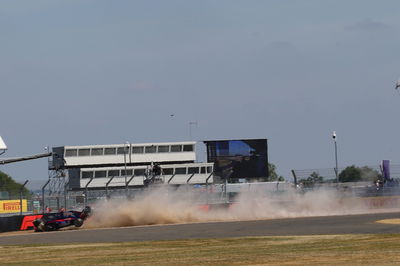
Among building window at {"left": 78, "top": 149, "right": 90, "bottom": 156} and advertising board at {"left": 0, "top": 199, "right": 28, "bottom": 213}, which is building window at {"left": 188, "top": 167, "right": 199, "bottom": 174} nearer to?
building window at {"left": 78, "top": 149, "right": 90, "bottom": 156}

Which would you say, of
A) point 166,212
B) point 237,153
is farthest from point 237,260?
point 237,153

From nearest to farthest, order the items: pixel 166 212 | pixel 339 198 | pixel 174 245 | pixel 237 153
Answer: pixel 174 245 → pixel 166 212 → pixel 339 198 → pixel 237 153

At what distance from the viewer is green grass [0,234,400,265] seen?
762 inches

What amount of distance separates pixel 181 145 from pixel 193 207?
81731mm

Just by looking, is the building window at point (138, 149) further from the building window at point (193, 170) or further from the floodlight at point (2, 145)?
the floodlight at point (2, 145)

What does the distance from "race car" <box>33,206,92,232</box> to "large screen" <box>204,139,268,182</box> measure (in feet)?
237

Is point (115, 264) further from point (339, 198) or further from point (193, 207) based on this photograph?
point (339, 198)

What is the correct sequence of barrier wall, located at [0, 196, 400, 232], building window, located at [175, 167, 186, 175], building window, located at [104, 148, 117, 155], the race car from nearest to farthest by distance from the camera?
the race car, barrier wall, located at [0, 196, 400, 232], building window, located at [175, 167, 186, 175], building window, located at [104, 148, 117, 155]

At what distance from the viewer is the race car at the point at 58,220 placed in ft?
140

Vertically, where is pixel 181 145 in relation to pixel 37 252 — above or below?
above

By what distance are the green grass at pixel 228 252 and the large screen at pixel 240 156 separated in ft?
291

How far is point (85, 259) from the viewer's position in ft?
71.9

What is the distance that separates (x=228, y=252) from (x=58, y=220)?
22722mm

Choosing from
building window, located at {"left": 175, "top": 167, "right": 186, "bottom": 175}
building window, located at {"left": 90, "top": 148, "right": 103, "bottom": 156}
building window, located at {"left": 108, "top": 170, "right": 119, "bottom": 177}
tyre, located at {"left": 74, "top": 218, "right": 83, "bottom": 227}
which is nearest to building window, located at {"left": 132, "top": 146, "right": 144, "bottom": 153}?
building window, located at {"left": 90, "top": 148, "right": 103, "bottom": 156}
